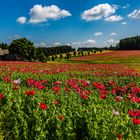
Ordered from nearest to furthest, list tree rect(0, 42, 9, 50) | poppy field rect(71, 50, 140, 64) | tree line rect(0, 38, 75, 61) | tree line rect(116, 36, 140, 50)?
tree line rect(0, 38, 75, 61) < poppy field rect(71, 50, 140, 64) < tree rect(0, 42, 9, 50) < tree line rect(116, 36, 140, 50)

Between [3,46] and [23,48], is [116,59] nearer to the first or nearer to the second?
[23,48]

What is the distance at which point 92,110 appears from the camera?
7.52 m

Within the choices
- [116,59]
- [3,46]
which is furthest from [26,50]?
[3,46]

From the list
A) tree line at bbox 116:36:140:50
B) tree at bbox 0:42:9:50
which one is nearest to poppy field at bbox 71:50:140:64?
tree at bbox 0:42:9:50

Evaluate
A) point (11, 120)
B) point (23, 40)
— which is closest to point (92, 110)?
point (11, 120)

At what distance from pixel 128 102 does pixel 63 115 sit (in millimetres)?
2789

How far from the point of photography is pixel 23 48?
8600 cm

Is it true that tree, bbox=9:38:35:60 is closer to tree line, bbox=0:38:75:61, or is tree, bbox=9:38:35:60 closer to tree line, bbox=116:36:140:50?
tree line, bbox=0:38:75:61

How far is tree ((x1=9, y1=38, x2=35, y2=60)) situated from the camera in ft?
279

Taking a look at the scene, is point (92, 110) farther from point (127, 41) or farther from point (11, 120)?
point (127, 41)

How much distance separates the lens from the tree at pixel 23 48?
279ft

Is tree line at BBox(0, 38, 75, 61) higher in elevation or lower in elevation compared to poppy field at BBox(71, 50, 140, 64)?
higher

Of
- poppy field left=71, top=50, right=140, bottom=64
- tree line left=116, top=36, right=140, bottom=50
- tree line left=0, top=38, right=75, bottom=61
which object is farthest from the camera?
tree line left=116, top=36, right=140, bottom=50

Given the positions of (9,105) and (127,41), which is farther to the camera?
(127,41)
